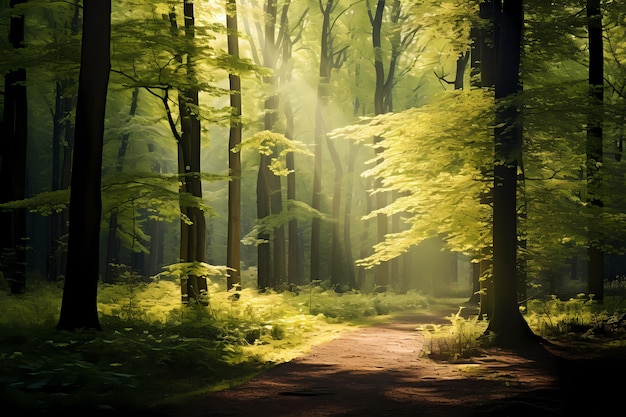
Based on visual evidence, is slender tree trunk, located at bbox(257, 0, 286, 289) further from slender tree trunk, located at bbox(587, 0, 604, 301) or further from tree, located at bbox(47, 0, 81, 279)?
slender tree trunk, located at bbox(587, 0, 604, 301)

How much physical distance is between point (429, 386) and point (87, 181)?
685cm

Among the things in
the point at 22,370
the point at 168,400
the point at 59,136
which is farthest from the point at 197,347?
the point at 59,136

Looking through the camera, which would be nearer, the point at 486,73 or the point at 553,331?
the point at 553,331

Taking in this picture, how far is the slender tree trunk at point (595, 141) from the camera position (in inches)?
526

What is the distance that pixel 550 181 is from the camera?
15.6 metres

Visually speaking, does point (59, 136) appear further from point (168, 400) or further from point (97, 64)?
point (168, 400)

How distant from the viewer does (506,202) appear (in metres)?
13.1

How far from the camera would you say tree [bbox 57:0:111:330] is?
10406 mm

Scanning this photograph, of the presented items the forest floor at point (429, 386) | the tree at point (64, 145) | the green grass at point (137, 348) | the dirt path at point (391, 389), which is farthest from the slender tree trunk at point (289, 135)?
the dirt path at point (391, 389)

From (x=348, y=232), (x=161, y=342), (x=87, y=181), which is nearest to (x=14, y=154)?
(x=87, y=181)

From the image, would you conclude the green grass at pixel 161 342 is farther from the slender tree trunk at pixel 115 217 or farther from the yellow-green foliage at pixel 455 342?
the slender tree trunk at pixel 115 217

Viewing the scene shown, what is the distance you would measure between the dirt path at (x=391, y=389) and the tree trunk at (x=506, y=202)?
1.32 metres

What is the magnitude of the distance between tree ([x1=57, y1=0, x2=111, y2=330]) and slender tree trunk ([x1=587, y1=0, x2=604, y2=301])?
9.85 metres

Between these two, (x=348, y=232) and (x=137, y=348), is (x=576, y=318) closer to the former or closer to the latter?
(x=137, y=348)
